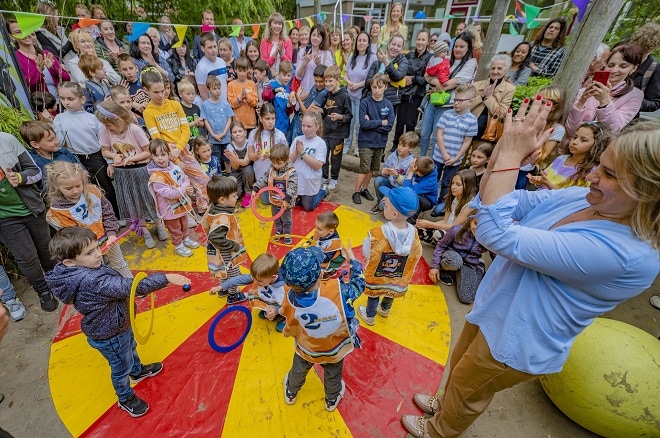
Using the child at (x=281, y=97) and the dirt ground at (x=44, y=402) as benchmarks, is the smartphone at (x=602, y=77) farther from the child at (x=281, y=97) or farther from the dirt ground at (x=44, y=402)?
the child at (x=281, y=97)

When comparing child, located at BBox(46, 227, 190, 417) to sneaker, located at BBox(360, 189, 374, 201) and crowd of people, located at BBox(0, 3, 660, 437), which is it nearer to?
crowd of people, located at BBox(0, 3, 660, 437)

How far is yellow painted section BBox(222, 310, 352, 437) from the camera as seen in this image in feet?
8.39

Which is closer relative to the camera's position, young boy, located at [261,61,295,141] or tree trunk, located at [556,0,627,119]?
tree trunk, located at [556,0,627,119]

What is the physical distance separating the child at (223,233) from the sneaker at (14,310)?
6.97 ft

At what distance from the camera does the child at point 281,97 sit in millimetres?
6102

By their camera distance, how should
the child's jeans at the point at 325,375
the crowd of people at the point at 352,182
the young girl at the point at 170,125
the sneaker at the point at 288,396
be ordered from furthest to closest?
the young girl at the point at 170,125 < the sneaker at the point at 288,396 < the child's jeans at the point at 325,375 < the crowd of people at the point at 352,182

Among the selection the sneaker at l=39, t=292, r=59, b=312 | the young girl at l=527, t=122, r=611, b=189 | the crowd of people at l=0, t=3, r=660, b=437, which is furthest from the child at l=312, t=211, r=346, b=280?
the sneaker at l=39, t=292, r=59, b=312

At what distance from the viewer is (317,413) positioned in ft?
8.81

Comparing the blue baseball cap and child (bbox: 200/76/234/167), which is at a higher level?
the blue baseball cap

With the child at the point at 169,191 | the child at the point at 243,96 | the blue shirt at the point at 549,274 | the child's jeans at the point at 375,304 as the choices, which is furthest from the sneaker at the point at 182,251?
the blue shirt at the point at 549,274

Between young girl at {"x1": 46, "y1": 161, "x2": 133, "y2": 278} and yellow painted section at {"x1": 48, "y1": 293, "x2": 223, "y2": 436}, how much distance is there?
104 cm

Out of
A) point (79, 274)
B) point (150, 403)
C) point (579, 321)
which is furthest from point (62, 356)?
point (579, 321)

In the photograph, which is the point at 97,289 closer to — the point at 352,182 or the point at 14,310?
the point at 14,310

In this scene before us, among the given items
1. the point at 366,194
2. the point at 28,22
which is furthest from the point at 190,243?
the point at 28,22
